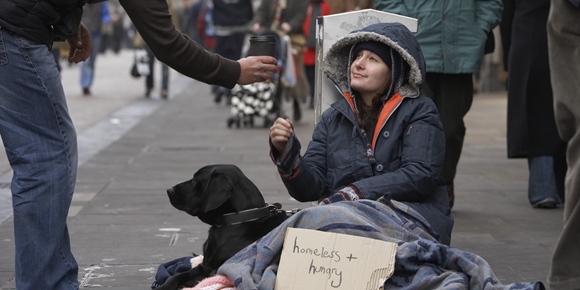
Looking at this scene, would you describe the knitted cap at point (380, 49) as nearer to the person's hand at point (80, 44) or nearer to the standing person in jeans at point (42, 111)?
the standing person in jeans at point (42, 111)

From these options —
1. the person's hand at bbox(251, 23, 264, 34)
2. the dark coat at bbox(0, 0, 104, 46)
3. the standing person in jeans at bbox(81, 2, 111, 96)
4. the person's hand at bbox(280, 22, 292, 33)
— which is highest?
the dark coat at bbox(0, 0, 104, 46)

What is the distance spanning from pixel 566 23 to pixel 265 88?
8547 mm

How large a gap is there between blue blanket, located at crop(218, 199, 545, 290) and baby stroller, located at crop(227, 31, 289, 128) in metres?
7.81

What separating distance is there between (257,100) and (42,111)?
811 cm

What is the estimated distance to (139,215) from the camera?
6082 millimetres

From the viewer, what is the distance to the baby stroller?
11.5 m

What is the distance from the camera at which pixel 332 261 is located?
3547 mm

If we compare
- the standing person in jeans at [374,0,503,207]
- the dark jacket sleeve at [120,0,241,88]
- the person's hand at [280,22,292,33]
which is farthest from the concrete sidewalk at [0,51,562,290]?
the person's hand at [280,22,292,33]

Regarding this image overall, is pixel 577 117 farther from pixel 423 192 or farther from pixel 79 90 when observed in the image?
pixel 79 90

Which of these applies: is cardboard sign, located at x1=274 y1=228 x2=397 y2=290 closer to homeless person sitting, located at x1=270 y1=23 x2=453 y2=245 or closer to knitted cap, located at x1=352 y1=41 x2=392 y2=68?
homeless person sitting, located at x1=270 y1=23 x2=453 y2=245

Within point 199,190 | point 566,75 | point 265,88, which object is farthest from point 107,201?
point 265,88

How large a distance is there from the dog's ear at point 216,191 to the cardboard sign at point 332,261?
0.35 metres

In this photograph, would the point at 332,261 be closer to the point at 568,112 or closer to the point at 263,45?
the point at 263,45

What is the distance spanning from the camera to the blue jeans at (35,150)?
3557 millimetres
